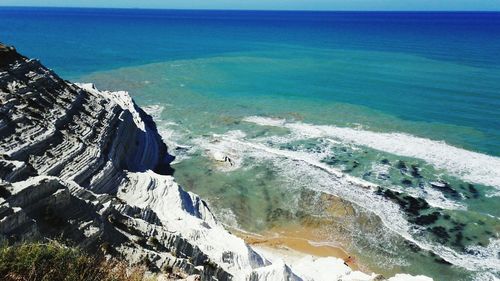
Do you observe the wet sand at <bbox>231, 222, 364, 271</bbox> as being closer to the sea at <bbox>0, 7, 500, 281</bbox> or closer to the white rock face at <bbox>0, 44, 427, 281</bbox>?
the sea at <bbox>0, 7, 500, 281</bbox>

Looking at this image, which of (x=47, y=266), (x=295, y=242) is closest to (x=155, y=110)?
(x=295, y=242)

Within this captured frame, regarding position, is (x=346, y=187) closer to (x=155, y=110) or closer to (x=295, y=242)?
(x=295, y=242)

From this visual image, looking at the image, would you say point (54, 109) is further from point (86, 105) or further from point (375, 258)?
point (375, 258)

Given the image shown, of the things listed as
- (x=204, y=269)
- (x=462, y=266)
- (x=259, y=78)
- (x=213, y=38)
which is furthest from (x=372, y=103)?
(x=213, y=38)

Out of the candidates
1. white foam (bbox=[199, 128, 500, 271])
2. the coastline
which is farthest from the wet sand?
white foam (bbox=[199, 128, 500, 271])

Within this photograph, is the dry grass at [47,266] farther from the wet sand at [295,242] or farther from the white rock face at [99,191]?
the wet sand at [295,242]

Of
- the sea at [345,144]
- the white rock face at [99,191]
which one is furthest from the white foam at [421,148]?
the white rock face at [99,191]
